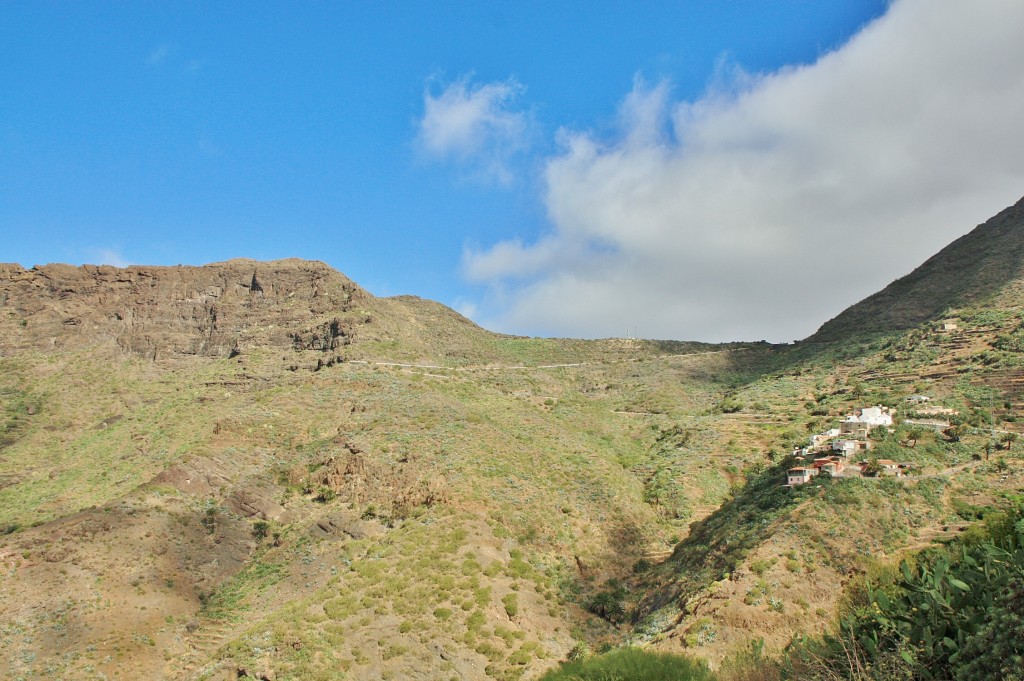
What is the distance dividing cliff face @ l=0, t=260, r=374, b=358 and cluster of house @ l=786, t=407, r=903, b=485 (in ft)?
160

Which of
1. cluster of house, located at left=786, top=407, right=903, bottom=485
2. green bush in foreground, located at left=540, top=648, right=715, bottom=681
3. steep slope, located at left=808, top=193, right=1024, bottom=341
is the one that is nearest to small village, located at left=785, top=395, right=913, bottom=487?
cluster of house, located at left=786, top=407, right=903, bottom=485

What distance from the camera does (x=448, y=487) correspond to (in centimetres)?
3638

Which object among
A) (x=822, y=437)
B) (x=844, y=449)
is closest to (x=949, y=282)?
(x=822, y=437)

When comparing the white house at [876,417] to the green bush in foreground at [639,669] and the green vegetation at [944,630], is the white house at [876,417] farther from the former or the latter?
the green vegetation at [944,630]

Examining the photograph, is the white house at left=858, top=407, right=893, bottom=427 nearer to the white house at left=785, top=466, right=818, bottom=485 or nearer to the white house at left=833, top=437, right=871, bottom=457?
the white house at left=833, top=437, right=871, bottom=457

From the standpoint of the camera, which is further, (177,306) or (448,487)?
(177,306)

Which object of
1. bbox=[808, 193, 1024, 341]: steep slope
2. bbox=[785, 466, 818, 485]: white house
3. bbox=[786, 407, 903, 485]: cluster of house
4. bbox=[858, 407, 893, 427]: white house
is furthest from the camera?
bbox=[808, 193, 1024, 341]: steep slope

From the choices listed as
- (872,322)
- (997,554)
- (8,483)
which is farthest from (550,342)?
(997,554)

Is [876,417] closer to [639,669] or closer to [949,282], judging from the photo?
[639,669]

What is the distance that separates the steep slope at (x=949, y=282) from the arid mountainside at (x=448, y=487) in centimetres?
42

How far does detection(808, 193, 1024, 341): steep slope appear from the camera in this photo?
206ft

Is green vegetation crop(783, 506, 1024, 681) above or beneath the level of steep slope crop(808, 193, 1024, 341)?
beneath

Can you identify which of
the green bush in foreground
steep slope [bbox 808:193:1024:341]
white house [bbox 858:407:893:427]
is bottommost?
the green bush in foreground

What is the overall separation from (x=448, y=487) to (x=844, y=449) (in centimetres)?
2149
